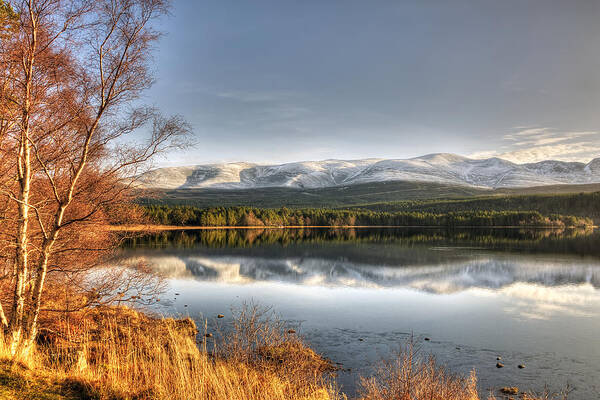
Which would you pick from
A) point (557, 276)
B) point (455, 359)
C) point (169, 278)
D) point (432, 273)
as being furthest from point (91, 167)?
point (557, 276)

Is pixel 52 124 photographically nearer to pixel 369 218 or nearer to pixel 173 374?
pixel 173 374

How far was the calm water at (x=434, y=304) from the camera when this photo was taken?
14031 mm

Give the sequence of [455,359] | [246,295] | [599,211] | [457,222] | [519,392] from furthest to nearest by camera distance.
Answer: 1. [599,211]
2. [457,222]
3. [246,295]
4. [455,359]
5. [519,392]

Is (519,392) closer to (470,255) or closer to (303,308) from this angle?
(303,308)

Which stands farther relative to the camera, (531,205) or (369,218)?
(531,205)

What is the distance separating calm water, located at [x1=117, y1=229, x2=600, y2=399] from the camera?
14.0 meters

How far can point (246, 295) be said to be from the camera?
25281 mm

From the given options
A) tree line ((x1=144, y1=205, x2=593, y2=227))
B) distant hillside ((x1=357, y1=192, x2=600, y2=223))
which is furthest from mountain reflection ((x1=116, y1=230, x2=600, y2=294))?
distant hillside ((x1=357, y1=192, x2=600, y2=223))

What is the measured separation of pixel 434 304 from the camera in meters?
23.7

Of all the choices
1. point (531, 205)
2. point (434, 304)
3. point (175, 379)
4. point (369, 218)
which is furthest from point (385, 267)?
point (531, 205)

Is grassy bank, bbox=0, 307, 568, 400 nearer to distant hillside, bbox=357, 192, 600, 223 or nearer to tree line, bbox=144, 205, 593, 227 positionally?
tree line, bbox=144, 205, 593, 227

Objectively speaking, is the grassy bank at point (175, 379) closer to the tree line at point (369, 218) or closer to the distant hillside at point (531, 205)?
the tree line at point (369, 218)

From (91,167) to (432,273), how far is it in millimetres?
30618

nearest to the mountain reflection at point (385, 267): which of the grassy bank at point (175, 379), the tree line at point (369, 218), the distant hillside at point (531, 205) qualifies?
the grassy bank at point (175, 379)
